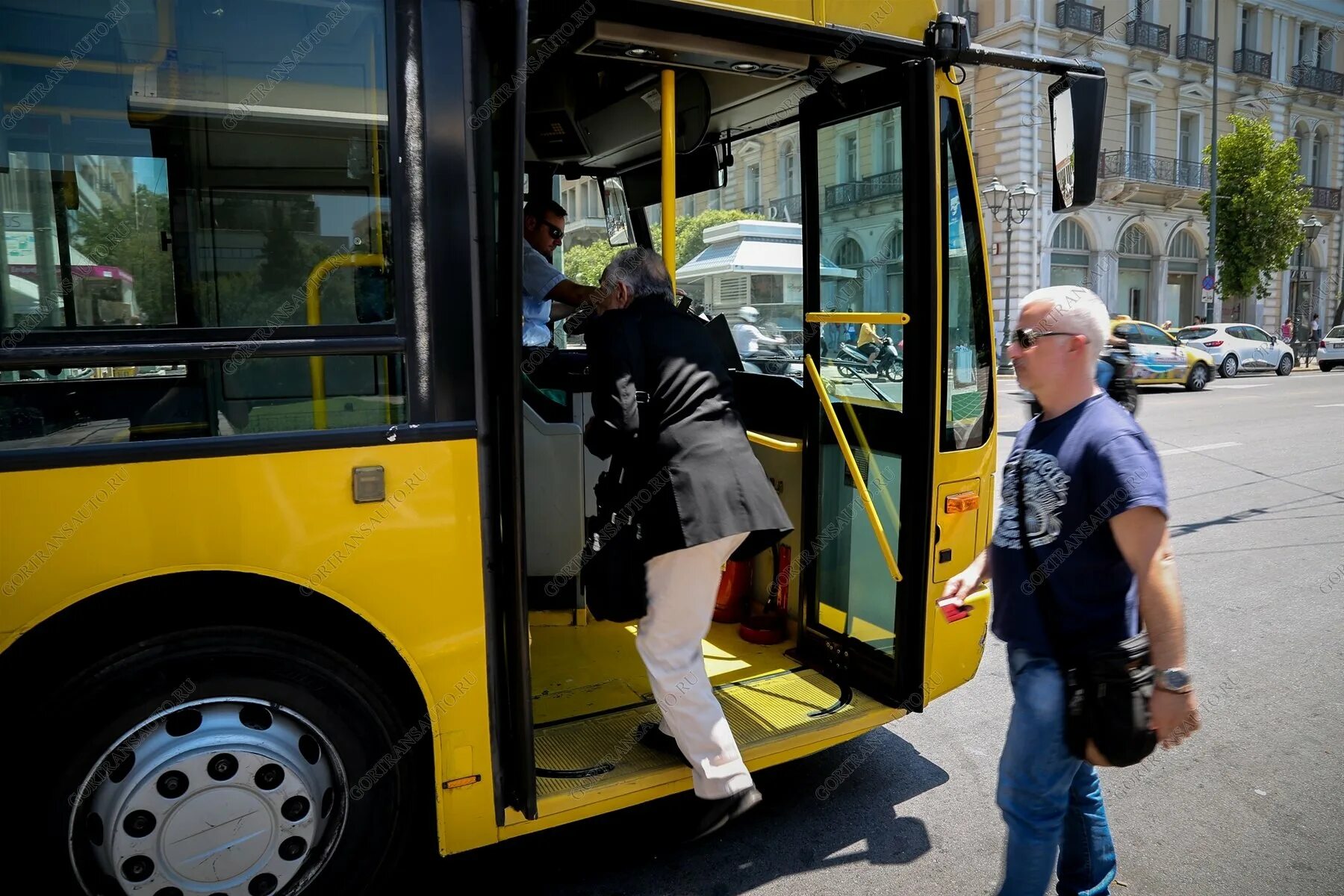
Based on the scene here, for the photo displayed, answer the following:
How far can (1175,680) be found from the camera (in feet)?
7.04

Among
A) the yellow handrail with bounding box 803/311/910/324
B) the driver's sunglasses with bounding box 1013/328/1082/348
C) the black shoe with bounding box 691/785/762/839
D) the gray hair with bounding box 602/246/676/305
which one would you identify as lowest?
the black shoe with bounding box 691/785/762/839

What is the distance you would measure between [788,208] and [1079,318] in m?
1.95

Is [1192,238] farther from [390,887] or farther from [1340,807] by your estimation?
[390,887]

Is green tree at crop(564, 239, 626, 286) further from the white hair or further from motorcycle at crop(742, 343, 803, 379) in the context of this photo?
the white hair

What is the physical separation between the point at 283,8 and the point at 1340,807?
174 inches

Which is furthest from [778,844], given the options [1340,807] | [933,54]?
[933,54]

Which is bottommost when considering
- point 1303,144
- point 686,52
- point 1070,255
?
point 686,52

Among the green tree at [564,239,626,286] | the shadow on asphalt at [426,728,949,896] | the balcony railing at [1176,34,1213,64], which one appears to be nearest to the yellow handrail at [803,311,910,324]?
the green tree at [564,239,626,286]

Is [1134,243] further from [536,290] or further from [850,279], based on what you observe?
[536,290]

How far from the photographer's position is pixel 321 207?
2.36m

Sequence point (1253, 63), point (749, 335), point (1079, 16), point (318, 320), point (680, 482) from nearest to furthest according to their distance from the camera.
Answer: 1. point (318, 320)
2. point (680, 482)
3. point (749, 335)
4. point (1079, 16)
5. point (1253, 63)

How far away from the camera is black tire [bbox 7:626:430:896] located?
220 cm

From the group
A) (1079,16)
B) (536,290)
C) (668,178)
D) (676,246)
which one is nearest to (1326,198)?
(1079,16)

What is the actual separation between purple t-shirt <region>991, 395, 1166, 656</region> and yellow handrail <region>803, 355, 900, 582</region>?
95 centimetres
